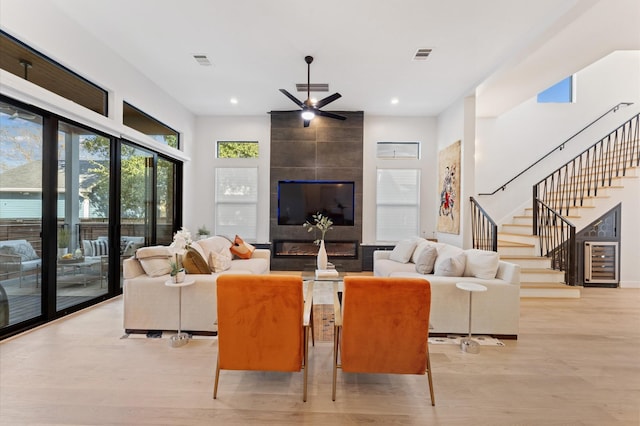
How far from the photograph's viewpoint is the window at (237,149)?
695cm

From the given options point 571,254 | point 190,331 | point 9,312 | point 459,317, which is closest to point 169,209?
point 9,312

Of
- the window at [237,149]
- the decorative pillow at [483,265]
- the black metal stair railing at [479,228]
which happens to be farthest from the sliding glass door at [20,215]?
the black metal stair railing at [479,228]

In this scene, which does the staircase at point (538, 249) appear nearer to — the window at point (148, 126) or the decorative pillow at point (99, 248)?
the decorative pillow at point (99, 248)

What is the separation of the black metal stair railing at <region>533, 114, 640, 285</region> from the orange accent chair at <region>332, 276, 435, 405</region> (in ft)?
14.3

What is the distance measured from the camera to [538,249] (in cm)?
545

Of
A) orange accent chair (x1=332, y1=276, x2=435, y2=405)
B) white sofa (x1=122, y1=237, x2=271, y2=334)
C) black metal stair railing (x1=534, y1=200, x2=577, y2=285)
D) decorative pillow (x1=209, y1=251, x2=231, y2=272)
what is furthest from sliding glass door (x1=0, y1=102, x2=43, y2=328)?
black metal stair railing (x1=534, y1=200, x2=577, y2=285)

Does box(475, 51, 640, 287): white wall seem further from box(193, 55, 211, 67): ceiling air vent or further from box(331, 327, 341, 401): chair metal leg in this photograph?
box(331, 327, 341, 401): chair metal leg

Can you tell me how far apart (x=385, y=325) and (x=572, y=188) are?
6708 millimetres

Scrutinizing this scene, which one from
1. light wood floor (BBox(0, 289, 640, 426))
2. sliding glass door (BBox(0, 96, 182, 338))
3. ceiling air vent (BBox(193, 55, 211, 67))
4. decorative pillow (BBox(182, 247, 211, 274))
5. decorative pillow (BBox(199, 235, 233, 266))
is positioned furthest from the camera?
decorative pillow (BBox(199, 235, 233, 266))

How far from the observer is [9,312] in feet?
10.2

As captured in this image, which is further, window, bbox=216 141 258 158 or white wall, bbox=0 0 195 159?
window, bbox=216 141 258 158

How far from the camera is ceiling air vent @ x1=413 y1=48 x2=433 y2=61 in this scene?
4.13 metres

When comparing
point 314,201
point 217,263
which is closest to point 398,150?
point 314,201

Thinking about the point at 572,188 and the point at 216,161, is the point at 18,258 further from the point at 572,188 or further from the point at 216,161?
the point at 572,188
